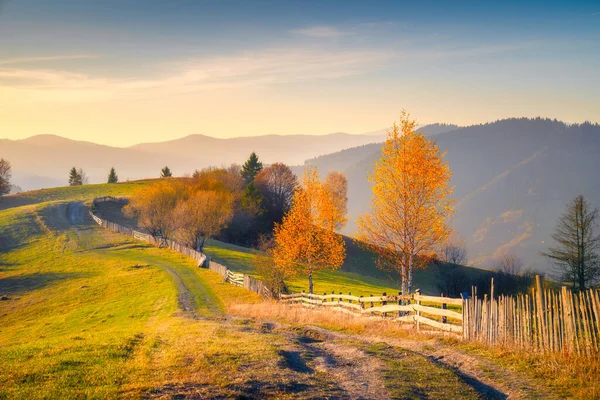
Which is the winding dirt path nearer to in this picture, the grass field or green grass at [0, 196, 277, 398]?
the grass field

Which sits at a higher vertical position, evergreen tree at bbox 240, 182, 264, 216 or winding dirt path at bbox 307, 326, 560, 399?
evergreen tree at bbox 240, 182, 264, 216

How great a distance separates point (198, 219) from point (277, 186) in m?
46.7

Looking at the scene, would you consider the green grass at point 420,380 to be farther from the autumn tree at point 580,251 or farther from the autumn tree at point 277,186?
the autumn tree at point 277,186

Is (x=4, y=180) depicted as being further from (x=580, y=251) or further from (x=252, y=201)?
(x=580, y=251)

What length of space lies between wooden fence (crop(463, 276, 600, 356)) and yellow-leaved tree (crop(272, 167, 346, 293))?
2540 centimetres

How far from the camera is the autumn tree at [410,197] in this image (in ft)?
106

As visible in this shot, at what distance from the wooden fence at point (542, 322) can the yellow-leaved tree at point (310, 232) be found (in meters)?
25.4

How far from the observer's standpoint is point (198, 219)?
70.4 meters

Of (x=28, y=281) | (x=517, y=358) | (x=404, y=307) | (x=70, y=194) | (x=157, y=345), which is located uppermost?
(x=70, y=194)

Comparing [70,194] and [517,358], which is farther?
[70,194]

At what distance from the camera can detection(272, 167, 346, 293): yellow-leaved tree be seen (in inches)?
1732

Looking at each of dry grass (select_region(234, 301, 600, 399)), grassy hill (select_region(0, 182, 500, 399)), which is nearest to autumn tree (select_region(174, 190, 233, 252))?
grassy hill (select_region(0, 182, 500, 399))

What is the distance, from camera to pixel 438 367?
611 inches

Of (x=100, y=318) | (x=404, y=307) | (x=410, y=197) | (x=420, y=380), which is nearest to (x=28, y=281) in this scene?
(x=100, y=318)
